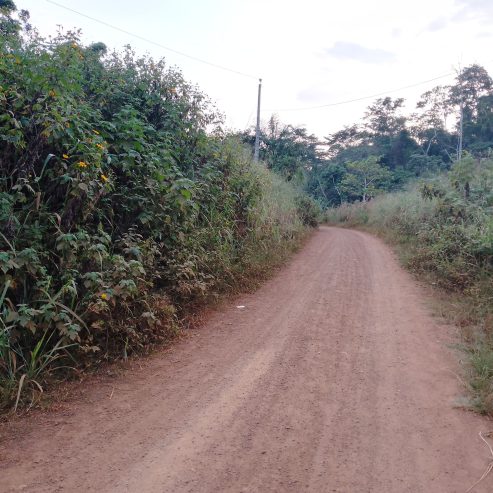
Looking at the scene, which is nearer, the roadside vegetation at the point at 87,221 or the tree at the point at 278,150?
the roadside vegetation at the point at 87,221

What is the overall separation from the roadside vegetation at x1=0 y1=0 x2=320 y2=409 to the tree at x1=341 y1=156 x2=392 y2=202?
971 inches

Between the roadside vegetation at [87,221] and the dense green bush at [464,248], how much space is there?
125 inches

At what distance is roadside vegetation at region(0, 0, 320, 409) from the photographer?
3693 millimetres

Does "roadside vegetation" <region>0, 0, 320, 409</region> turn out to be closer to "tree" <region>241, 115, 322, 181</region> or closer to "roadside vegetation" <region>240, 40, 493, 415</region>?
"roadside vegetation" <region>240, 40, 493, 415</region>

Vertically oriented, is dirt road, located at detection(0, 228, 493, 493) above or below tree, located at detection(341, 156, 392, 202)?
below

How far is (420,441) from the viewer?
2912 mm

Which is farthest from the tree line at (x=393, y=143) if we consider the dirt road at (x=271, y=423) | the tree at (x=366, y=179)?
the dirt road at (x=271, y=423)

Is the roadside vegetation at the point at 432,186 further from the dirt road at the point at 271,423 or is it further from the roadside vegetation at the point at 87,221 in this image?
the roadside vegetation at the point at 87,221

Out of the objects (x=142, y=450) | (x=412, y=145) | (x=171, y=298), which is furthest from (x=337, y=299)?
(x=412, y=145)

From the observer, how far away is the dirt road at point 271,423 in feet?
8.27

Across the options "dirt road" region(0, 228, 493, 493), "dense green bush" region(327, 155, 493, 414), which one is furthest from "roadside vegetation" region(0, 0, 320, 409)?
"dense green bush" region(327, 155, 493, 414)

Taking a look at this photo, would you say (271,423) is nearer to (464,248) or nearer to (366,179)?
(464,248)

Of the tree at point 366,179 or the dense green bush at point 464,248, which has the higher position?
the tree at point 366,179

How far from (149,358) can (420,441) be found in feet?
8.32
